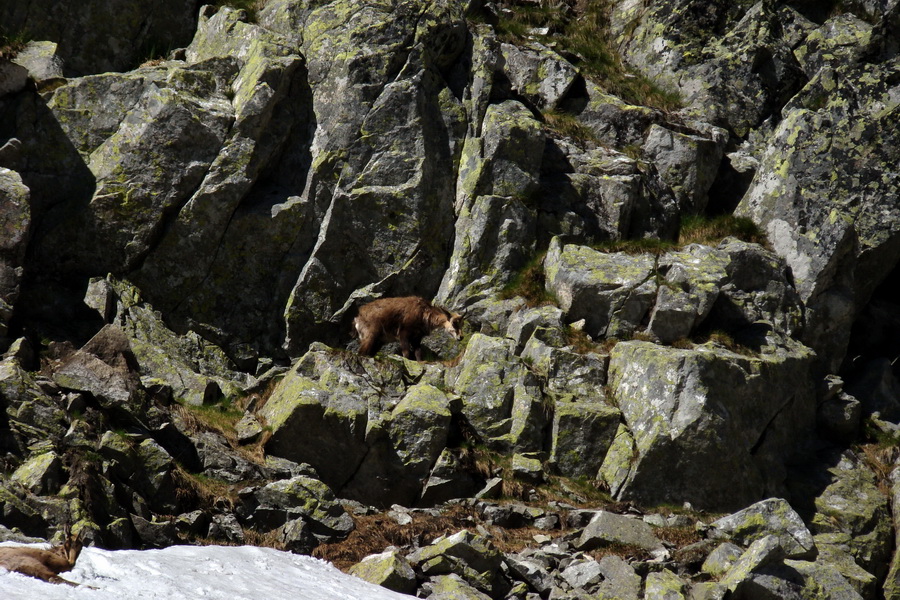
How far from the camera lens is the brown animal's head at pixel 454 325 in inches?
700

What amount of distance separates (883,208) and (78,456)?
1808cm

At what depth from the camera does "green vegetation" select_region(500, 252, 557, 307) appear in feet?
58.6

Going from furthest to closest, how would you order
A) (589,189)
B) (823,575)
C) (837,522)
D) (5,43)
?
(589,189) < (5,43) < (837,522) < (823,575)

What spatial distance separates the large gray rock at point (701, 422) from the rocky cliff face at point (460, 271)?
0.06 metres

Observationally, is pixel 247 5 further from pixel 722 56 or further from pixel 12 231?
pixel 722 56

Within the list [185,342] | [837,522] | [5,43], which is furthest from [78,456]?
[837,522]

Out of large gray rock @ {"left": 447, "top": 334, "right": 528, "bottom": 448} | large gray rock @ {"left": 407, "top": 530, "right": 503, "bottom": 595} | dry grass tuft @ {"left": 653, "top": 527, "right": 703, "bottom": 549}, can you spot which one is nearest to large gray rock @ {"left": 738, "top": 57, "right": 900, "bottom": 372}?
dry grass tuft @ {"left": 653, "top": 527, "right": 703, "bottom": 549}

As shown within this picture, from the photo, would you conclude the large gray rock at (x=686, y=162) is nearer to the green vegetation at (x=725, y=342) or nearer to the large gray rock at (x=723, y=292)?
the large gray rock at (x=723, y=292)

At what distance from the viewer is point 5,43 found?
18.6 metres

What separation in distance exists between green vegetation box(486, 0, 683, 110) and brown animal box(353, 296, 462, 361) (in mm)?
8802

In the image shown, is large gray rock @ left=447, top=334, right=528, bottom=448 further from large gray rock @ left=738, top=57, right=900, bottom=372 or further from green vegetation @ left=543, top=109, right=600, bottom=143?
large gray rock @ left=738, top=57, right=900, bottom=372

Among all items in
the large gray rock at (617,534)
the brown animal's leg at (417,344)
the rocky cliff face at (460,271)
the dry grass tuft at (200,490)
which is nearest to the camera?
the dry grass tuft at (200,490)

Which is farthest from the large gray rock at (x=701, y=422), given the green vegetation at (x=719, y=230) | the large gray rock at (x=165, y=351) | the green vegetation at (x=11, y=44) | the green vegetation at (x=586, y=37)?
the green vegetation at (x=11, y=44)

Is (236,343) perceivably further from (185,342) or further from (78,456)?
(78,456)
